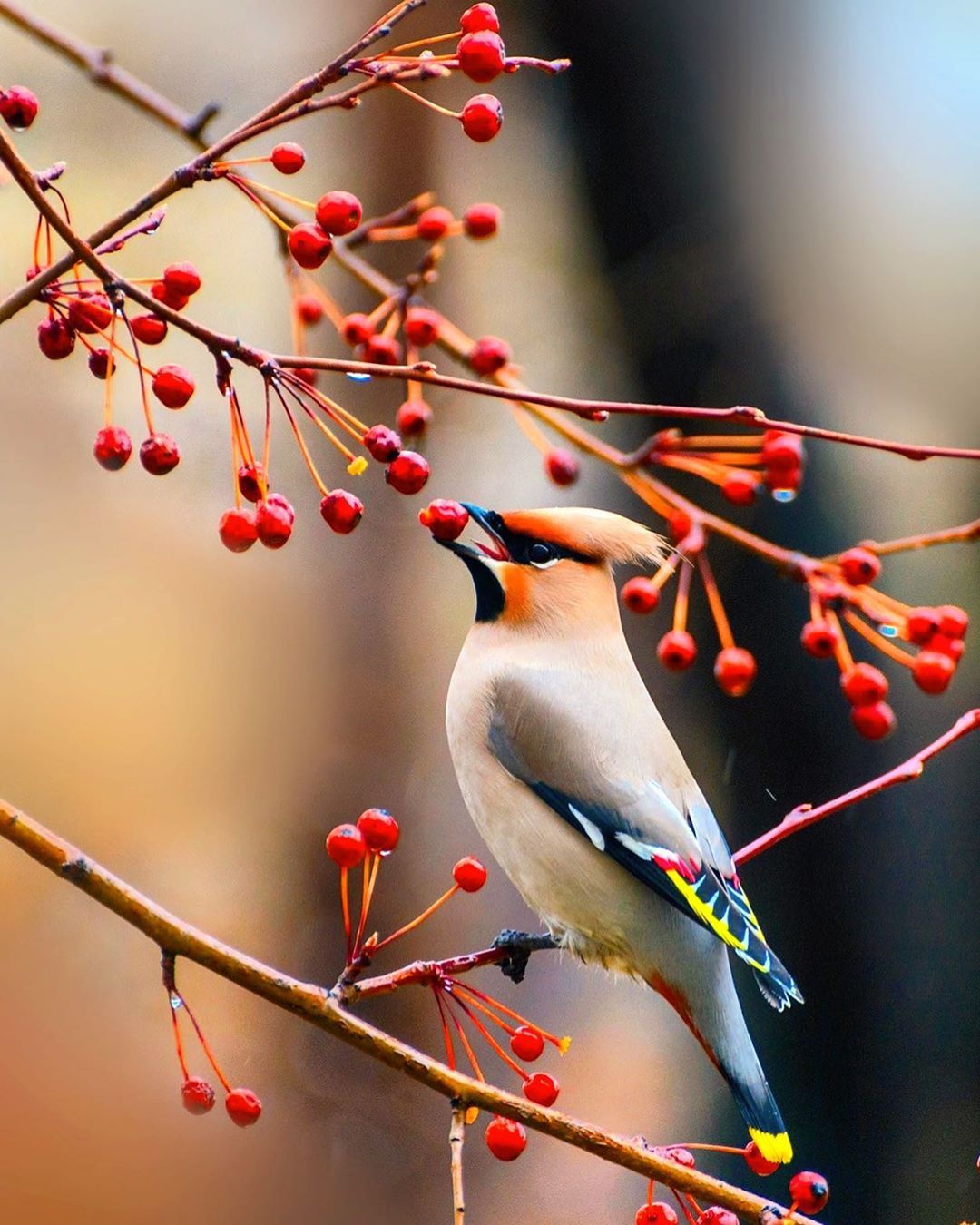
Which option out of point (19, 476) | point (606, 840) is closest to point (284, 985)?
point (606, 840)

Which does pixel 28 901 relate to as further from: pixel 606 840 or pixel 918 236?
pixel 918 236

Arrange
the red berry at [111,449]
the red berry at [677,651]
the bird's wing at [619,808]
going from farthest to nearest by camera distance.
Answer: the bird's wing at [619,808] → the red berry at [677,651] → the red berry at [111,449]

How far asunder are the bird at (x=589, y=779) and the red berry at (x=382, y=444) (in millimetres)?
317

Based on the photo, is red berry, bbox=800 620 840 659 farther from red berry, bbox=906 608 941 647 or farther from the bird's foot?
the bird's foot

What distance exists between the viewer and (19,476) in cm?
348

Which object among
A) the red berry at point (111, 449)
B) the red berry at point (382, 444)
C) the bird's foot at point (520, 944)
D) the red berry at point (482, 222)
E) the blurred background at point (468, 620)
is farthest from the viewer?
the blurred background at point (468, 620)

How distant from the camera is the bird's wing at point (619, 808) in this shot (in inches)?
57.0

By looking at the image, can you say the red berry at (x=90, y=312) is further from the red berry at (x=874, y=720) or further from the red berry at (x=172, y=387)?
the red berry at (x=874, y=720)

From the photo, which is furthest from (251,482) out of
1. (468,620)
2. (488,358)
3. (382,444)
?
(468,620)

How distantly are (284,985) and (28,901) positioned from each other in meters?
2.41

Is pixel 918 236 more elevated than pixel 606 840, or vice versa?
pixel 918 236

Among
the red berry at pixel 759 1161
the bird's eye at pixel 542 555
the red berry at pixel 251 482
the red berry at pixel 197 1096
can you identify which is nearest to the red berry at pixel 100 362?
the red berry at pixel 251 482

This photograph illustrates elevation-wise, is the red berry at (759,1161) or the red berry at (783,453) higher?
the red berry at (783,453)

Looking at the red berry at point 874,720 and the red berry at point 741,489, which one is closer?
the red berry at point 874,720
